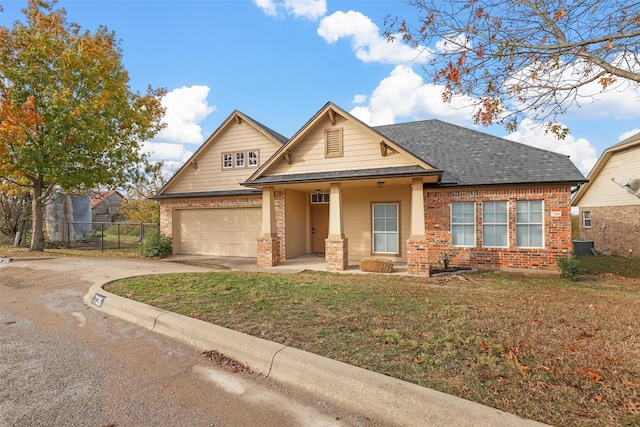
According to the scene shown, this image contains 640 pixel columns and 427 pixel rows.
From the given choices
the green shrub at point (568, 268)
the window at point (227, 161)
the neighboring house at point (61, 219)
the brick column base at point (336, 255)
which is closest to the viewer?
the green shrub at point (568, 268)

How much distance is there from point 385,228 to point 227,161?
776 centimetres

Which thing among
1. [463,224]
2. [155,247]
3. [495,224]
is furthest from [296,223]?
[495,224]

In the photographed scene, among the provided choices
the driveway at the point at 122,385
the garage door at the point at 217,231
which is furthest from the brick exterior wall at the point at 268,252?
the driveway at the point at 122,385

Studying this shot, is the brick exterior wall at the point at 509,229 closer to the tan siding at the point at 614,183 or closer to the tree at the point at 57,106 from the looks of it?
the tan siding at the point at 614,183

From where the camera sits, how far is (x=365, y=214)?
13.2 m

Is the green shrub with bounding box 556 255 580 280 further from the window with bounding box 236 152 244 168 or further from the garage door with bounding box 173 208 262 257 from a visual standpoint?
the window with bounding box 236 152 244 168

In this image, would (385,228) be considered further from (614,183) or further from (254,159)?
(614,183)

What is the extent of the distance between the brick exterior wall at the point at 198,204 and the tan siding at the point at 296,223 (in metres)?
1.39

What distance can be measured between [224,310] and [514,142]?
12.6m

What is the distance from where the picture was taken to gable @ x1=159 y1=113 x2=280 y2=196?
47.5ft

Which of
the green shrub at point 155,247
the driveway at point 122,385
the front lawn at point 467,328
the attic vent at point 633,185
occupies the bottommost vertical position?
the driveway at point 122,385

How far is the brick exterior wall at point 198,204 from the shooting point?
46.1 feet


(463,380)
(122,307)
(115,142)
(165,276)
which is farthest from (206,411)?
(115,142)

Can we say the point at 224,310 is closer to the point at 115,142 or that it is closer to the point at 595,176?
the point at 115,142
